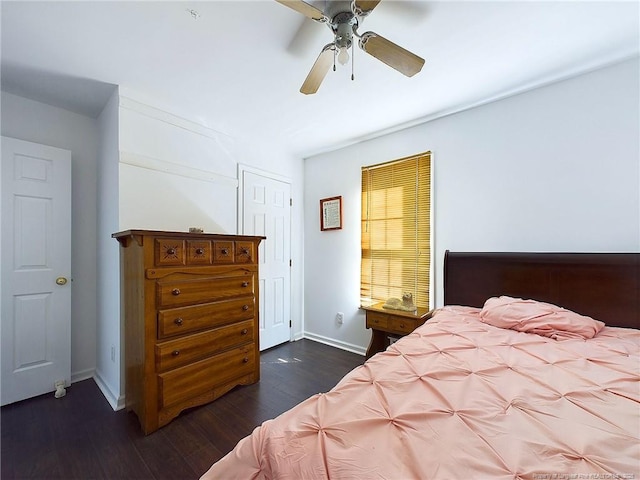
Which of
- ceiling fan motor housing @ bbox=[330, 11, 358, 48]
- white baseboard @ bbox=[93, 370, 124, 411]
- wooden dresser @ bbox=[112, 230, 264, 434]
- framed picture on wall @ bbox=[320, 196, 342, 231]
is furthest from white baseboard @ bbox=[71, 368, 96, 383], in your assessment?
ceiling fan motor housing @ bbox=[330, 11, 358, 48]

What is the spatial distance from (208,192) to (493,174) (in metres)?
2.68

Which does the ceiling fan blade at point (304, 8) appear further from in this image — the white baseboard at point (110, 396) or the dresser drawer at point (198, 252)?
the white baseboard at point (110, 396)

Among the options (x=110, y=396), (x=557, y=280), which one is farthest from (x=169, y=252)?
(x=557, y=280)

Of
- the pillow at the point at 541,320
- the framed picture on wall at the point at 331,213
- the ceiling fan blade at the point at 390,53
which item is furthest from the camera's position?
the framed picture on wall at the point at 331,213

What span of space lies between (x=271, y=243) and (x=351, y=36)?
2352 millimetres

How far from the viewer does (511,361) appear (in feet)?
4.18

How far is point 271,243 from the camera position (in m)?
3.34

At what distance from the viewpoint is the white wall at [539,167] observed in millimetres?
1882

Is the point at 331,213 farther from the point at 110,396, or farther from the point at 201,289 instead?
the point at 110,396

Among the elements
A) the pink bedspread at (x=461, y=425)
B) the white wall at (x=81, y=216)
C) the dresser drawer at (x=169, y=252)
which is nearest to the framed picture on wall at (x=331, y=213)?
the dresser drawer at (x=169, y=252)

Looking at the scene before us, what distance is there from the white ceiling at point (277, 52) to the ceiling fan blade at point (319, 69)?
22cm

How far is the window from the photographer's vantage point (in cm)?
274

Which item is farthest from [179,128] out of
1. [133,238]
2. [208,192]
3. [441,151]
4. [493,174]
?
[493,174]

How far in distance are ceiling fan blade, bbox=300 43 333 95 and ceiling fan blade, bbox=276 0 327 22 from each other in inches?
6.0
